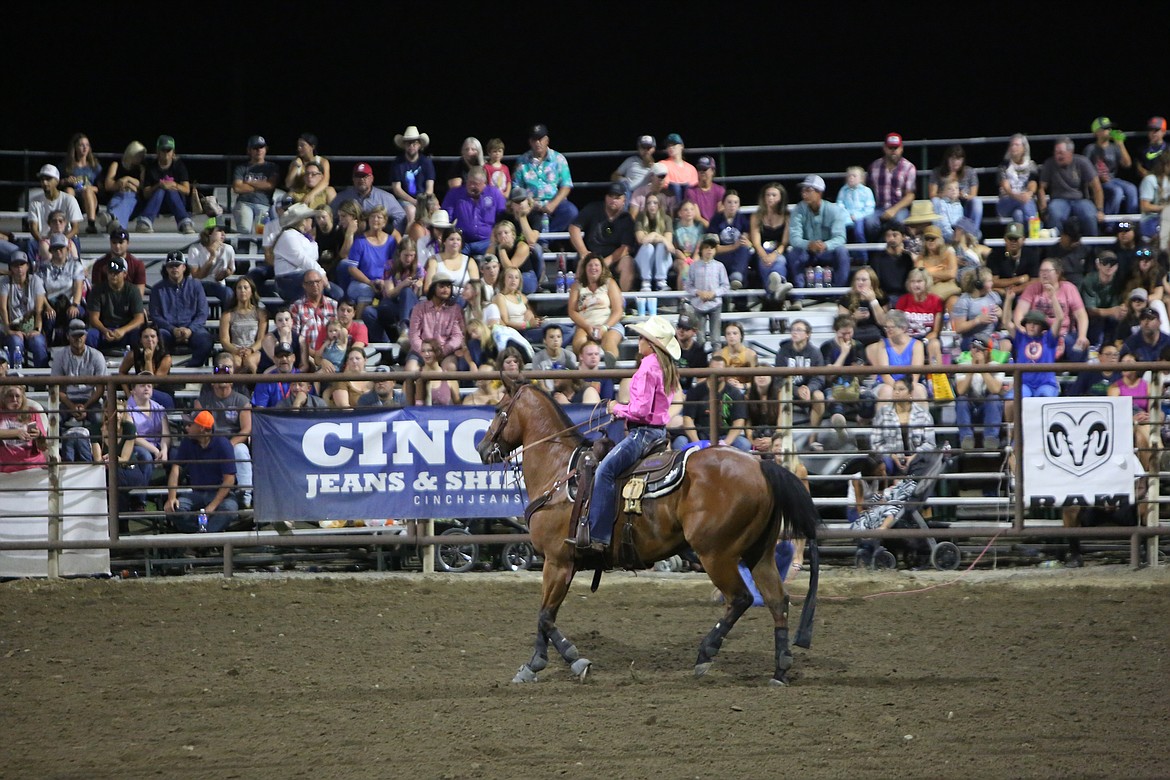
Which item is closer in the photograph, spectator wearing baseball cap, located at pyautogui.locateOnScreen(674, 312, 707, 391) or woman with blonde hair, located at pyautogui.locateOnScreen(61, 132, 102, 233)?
spectator wearing baseball cap, located at pyautogui.locateOnScreen(674, 312, 707, 391)

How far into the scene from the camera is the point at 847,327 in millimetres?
12797

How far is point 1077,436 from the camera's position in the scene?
1103cm

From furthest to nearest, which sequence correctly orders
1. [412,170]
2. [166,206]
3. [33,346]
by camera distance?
[166,206]
[412,170]
[33,346]

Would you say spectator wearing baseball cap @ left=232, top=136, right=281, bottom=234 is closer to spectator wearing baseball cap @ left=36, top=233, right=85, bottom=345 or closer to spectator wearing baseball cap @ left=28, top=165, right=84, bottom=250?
spectator wearing baseball cap @ left=28, top=165, right=84, bottom=250

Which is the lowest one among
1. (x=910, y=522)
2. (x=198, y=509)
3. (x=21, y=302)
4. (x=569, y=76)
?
(x=910, y=522)

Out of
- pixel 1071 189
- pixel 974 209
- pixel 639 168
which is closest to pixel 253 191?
pixel 639 168

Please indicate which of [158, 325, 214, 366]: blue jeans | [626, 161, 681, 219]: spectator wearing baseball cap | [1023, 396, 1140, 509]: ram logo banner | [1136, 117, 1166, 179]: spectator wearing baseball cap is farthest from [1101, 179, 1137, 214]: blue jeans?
[158, 325, 214, 366]: blue jeans

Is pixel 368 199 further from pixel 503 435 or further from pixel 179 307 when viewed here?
pixel 503 435

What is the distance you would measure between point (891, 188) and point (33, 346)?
1007 cm

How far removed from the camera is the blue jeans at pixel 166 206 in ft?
52.7

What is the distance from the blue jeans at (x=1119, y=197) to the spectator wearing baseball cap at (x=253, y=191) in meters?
10.3

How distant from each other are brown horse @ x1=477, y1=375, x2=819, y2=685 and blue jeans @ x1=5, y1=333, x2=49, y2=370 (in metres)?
7.91

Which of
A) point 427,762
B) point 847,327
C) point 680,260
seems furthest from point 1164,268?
point 427,762

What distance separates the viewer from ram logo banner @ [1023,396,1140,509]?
1099 cm
